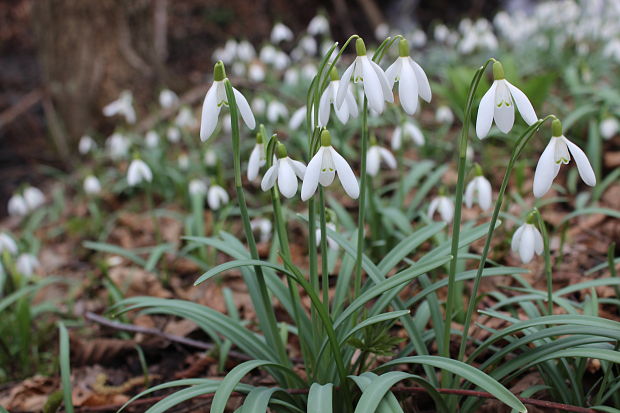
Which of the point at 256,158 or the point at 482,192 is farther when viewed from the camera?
the point at 482,192

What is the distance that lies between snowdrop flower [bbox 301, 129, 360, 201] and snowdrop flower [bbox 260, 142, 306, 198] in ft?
0.17

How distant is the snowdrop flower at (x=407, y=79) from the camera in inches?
48.6

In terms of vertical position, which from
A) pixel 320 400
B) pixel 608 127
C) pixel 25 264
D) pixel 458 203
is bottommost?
pixel 320 400

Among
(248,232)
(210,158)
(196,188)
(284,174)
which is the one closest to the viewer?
(284,174)

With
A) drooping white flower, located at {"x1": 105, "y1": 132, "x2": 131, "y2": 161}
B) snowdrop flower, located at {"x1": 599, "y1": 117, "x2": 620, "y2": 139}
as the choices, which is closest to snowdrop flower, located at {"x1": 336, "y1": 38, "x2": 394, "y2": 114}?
snowdrop flower, located at {"x1": 599, "y1": 117, "x2": 620, "y2": 139}

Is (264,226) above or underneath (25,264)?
above

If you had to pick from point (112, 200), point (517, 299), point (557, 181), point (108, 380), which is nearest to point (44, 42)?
point (112, 200)

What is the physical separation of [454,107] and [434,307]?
Result: 258cm

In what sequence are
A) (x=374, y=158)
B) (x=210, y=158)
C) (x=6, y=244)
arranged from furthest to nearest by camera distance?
(x=210, y=158) < (x=6, y=244) < (x=374, y=158)

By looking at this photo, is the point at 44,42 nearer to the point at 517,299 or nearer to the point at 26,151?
the point at 26,151

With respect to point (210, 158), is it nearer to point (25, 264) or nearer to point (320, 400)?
point (25, 264)

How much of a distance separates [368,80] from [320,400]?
0.72 metres

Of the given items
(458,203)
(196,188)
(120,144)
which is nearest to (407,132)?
(196,188)

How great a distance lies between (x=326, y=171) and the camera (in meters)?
1.24
